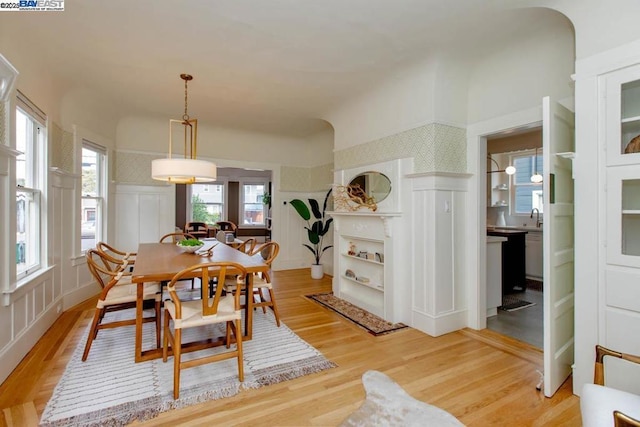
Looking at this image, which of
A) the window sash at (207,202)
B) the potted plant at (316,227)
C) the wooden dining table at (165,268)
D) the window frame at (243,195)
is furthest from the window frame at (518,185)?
the window sash at (207,202)

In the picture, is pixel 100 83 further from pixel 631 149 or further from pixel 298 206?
pixel 631 149

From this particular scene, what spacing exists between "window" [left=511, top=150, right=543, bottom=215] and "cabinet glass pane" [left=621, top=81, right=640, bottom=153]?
442 cm

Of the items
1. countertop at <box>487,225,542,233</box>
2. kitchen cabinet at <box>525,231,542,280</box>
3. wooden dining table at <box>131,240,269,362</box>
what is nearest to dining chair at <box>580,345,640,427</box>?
wooden dining table at <box>131,240,269,362</box>

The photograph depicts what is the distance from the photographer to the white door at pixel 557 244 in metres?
2.10

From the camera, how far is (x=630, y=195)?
6.38 ft

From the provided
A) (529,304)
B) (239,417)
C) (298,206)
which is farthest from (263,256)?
(529,304)

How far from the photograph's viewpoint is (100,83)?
12.4 ft

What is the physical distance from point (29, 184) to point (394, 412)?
3799 mm

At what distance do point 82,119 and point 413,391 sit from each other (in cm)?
494

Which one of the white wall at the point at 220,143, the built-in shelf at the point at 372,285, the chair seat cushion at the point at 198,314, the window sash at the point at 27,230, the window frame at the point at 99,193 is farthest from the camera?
the white wall at the point at 220,143

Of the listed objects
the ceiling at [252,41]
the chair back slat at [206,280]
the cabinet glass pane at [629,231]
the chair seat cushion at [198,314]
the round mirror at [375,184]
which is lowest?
the chair seat cushion at [198,314]

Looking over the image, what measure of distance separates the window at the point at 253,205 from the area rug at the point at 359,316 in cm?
653

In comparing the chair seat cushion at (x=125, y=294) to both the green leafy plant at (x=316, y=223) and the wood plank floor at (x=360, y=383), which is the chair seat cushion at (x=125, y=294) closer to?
the wood plank floor at (x=360, y=383)

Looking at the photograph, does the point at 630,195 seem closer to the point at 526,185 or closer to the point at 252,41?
the point at 252,41
